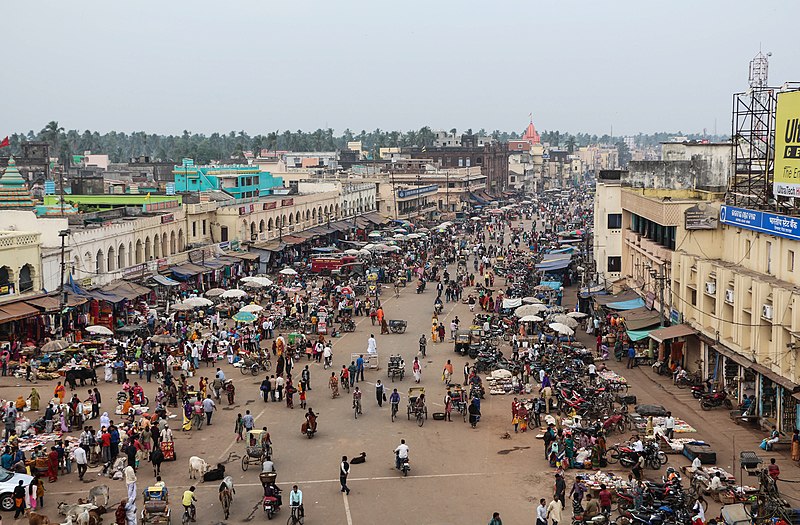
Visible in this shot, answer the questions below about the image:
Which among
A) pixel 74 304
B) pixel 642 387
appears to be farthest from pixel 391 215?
pixel 642 387

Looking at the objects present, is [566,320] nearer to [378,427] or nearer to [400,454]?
[378,427]

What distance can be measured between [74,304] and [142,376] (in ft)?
23.9

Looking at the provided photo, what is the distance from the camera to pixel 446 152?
479 feet

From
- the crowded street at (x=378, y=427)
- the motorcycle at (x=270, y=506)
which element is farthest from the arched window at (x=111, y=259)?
the motorcycle at (x=270, y=506)

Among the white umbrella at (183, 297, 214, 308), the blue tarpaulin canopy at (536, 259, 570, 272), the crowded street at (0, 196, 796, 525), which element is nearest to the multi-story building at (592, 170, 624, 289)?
the blue tarpaulin canopy at (536, 259, 570, 272)

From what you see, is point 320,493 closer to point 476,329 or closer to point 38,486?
point 38,486

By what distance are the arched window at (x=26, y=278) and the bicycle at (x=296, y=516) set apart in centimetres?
2323

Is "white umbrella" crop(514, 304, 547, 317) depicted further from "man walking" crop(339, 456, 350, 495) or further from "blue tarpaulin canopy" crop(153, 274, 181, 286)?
"man walking" crop(339, 456, 350, 495)

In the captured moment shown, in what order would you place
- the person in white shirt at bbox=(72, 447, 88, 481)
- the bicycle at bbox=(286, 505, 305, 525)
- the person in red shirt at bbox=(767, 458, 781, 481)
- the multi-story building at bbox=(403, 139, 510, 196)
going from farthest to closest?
the multi-story building at bbox=(403, 139, 510, 196)
the person in white shirt at bbox=(72, 447, 88, 481)
the person in red shirt at bbox=(767, 458, 781, 481)
the bicycle at bbox=(286, 505, 305, 525)

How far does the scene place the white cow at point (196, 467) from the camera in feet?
71.7

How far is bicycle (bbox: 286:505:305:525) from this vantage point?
19062 mm

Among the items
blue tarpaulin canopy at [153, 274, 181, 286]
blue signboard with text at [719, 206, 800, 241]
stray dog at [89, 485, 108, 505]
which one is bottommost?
stray dog at [89, 485, 108, 505]

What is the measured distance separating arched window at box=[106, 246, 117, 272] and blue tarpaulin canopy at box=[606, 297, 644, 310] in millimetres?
23213

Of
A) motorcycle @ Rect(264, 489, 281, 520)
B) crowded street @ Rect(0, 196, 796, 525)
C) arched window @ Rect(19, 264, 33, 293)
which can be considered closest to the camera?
motorcycle @ Rect(264, 489, 281, 520)
